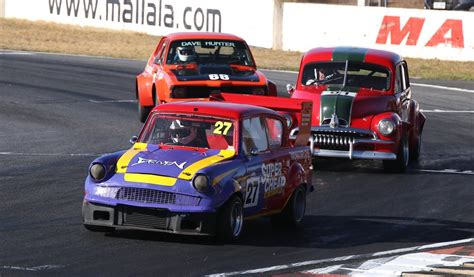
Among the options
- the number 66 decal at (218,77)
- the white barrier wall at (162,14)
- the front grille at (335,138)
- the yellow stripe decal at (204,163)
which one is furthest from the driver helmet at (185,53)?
the white barrier wall at (162,14)

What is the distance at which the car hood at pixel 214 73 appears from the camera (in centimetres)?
1950

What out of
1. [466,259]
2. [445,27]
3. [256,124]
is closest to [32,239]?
[256,124]

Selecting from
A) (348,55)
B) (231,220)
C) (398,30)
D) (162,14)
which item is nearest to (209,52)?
(348,55)

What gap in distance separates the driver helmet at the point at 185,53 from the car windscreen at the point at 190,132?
8.20 m

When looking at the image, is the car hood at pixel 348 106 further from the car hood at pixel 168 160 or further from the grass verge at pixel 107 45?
the grass verge at pixel 107 45

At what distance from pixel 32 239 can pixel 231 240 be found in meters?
1.85

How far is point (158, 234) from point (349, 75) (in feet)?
23.5

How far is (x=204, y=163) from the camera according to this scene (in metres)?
11.3

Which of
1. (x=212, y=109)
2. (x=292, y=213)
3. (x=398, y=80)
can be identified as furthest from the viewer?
(x=398, y=80)

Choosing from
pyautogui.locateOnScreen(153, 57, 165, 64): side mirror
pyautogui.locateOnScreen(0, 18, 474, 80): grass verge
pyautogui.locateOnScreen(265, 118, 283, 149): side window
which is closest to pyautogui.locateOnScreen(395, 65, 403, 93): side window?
pyautogui.locateOnScreen(153, 57, 165, 64): side mirror

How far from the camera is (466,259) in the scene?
Result: 10.9 m

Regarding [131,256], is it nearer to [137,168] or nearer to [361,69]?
[137,168]

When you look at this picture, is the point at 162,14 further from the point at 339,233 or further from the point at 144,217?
the point at 144,217

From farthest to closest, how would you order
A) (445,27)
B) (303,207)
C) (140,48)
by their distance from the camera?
1. (140,48)
2. (445,27)
3. (303,207)
